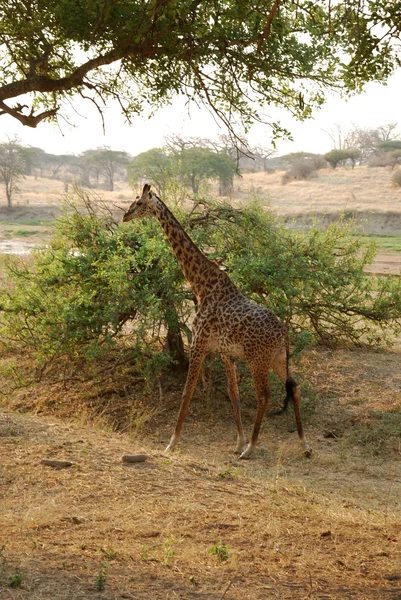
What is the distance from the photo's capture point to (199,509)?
18.2ft

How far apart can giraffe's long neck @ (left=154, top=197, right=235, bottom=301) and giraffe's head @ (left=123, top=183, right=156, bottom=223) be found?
0.34ft

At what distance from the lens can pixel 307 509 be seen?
5.93 m

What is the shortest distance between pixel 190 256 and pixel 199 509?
11.5 ft

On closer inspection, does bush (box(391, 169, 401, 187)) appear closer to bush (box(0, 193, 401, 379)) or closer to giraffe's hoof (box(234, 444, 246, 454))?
bush (box(0, 193, 401, 379))

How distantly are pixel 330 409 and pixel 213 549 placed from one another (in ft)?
19.0

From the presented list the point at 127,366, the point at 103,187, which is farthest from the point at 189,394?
the point at 103,187

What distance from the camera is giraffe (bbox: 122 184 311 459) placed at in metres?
7.96

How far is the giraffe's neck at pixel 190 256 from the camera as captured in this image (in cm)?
837

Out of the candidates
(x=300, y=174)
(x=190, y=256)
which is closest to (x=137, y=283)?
(x=190, y=256)

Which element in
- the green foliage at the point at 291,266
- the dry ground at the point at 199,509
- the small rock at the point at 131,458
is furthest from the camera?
the green foliage at the point at 291,266

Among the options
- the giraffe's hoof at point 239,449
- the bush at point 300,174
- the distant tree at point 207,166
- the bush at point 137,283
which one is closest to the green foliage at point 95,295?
the bush at point 137,283

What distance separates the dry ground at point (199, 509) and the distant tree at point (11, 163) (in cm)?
3706

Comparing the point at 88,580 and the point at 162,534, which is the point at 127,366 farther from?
the point at 88,580

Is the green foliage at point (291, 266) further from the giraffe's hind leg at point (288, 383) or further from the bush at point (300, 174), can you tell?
the bush at point (300, 174)
